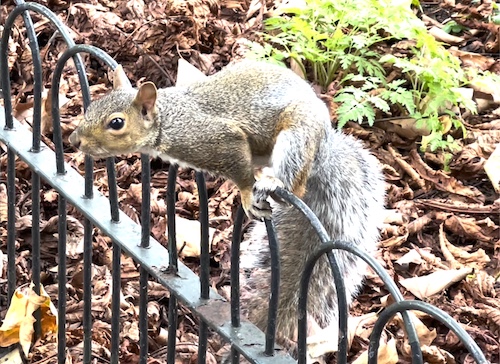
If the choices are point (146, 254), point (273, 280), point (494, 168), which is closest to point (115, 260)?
point (146, 254)

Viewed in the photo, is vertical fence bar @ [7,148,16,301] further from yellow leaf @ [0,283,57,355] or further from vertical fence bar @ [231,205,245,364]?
vertical fence bar @ [231,205,245,364]

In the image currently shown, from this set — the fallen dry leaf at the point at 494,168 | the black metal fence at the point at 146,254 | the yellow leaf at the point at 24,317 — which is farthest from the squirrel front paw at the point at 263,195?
the fallen dry leaf at the point at 494,168

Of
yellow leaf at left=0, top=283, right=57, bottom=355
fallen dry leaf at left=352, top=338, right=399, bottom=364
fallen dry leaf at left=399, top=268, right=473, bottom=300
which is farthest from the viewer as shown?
fallen dry leaf at left=399, top=268, right=473, bottom=300

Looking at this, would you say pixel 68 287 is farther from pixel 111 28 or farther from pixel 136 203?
pixel 111 28

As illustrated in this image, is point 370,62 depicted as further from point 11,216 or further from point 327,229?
point 11,216

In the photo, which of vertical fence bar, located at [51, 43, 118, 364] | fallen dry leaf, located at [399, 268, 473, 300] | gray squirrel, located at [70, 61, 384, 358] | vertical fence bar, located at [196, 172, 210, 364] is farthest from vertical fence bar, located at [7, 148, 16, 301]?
fallen dry leaf, located at [399, 268, 473, 300]

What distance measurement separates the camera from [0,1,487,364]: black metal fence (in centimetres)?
142

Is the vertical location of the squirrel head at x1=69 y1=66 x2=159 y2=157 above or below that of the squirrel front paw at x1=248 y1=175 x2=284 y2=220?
above

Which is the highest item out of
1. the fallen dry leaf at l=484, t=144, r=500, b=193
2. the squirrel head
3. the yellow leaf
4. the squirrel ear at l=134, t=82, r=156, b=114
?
the squirrel ear at l=134, t=82, r=156, b=114

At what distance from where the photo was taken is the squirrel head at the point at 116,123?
5.98 ft

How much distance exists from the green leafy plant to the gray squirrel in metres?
0.57

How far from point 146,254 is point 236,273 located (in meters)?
0.26

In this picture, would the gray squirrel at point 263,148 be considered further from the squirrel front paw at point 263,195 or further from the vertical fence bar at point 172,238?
the vertical fence bar at point 172,238

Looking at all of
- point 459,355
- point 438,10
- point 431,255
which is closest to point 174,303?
point 459,355
